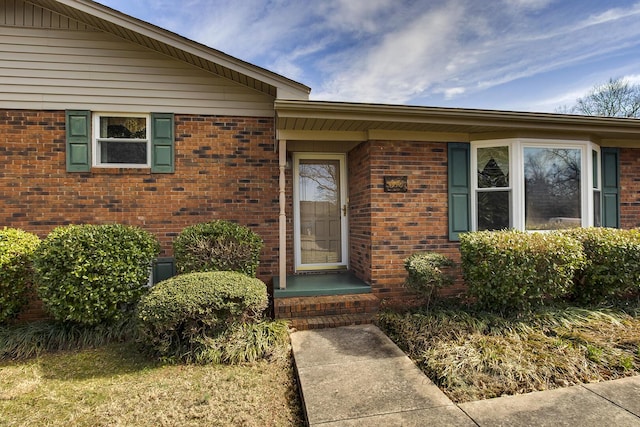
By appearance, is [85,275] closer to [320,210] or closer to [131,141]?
[131,141]

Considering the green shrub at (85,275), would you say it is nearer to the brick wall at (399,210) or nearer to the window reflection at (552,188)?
the brick wall at (399,210)

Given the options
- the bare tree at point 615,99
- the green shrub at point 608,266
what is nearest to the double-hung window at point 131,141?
the green shrub at point 608,266

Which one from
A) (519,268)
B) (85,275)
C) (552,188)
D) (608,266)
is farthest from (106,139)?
(608,266)

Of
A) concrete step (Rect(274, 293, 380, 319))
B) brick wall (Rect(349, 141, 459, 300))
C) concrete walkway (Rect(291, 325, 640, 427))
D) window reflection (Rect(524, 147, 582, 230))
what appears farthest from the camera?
window reflection (Rect(524, 147, 582, 230))

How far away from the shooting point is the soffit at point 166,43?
4.68 m

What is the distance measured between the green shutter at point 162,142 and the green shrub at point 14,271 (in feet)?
6.21

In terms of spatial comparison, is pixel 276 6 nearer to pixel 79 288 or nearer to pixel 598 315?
pixel 79 288

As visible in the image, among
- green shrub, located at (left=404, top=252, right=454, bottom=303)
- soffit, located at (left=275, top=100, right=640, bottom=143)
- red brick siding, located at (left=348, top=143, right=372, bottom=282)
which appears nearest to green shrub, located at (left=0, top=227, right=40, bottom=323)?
soffit, located at (left=275, top=100, right=640, bottom=143)

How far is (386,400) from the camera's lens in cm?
255

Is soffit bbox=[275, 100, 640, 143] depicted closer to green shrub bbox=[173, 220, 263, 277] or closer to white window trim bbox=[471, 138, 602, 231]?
white window trim bbox=[471, 138, 602, 231]

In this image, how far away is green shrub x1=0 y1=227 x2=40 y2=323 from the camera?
3.98 metres

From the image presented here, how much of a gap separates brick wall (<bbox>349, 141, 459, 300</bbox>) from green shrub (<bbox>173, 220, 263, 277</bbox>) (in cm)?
172

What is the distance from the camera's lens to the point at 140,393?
2.85 meters

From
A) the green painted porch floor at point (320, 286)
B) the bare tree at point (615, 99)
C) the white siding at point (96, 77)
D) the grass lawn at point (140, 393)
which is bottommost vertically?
the grass lawn at point (140, 393)
